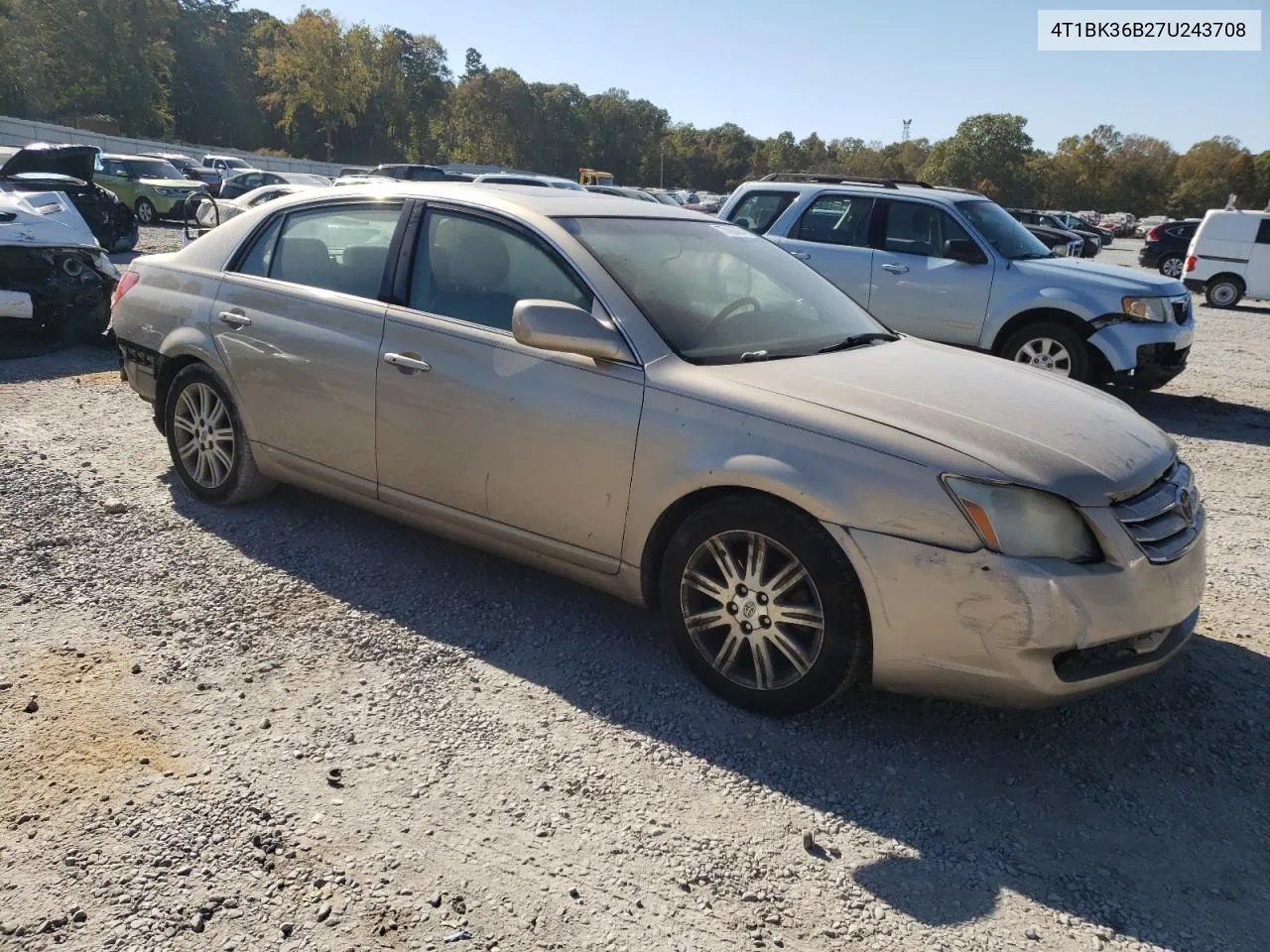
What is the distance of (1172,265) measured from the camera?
2402 centimetres

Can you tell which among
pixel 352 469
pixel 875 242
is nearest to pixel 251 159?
pixel 875 242

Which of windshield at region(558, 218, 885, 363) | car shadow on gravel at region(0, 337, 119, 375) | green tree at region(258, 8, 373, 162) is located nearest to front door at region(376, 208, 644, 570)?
windshield at region(558, 218, 885, 363)

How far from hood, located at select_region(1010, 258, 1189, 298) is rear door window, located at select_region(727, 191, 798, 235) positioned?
2327 millimetres

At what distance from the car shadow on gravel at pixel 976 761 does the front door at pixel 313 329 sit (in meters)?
0.62

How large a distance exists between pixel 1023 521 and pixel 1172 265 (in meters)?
25.2

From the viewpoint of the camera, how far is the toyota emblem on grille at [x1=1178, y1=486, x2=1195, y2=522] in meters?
3.16

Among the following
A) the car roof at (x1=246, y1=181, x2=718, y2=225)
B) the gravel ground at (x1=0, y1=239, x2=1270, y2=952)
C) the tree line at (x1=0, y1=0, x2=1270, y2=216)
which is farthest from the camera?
the tree line at (x1=0, y1=0, x2=1270, y2=216)

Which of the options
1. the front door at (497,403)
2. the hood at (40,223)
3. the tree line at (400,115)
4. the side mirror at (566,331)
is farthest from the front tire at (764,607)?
the tree line at (400,115)

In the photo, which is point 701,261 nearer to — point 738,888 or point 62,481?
point 738,888

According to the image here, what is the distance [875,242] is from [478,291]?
6.01m

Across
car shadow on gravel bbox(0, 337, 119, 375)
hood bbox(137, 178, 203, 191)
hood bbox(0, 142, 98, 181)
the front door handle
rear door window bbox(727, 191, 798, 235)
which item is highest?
rear door window bbox(727, 191, 798, 235)

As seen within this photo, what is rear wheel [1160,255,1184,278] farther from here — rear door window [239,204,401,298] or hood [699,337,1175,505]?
rear door window [239,204,401,298]

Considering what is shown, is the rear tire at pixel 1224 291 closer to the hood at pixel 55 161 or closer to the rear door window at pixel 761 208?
the rear door window at pixel 761 208

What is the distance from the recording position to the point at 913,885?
8.14 feet
